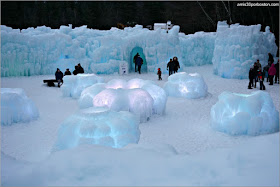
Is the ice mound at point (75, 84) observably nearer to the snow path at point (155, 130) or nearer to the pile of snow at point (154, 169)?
the snow path at point (155, 130)

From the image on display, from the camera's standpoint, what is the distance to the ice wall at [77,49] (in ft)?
57.6

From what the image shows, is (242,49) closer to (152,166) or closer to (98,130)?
(98,130)

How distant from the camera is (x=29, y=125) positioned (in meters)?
8.28

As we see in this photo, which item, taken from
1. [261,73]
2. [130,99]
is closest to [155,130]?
[130,99]

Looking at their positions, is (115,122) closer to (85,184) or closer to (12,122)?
(85,184)

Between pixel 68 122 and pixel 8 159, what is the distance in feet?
9.36

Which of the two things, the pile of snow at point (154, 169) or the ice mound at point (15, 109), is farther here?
the ice mound at point (15, 109)

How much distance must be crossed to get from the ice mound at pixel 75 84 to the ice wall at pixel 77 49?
6576 mm

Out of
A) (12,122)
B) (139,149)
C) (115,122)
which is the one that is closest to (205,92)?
(115,122)

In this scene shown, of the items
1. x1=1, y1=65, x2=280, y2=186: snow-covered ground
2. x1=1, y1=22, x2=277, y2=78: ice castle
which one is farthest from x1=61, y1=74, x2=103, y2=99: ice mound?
x1=1, y1=65, x2=280, y2=186: snow-covered ground

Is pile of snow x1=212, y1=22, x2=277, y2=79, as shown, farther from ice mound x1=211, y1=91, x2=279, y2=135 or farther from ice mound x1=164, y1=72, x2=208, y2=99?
ice mound x1=211, y1=91, x2=279, y2=135

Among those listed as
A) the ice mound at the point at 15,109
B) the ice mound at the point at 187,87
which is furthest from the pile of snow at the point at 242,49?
the ice mound at the point at 15,109

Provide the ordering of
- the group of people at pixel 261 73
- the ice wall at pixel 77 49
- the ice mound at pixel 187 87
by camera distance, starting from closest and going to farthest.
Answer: the ice mound at pixel 187 87 → the group of people at pixel 261 73 → the ice wall at pixel 77 49

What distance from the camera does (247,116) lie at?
7.31 metres
